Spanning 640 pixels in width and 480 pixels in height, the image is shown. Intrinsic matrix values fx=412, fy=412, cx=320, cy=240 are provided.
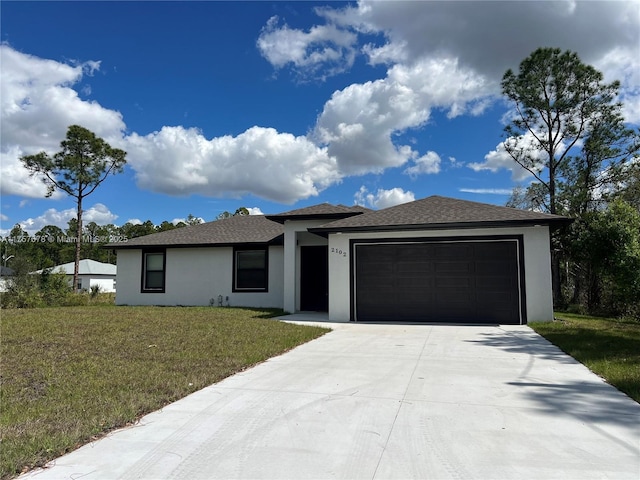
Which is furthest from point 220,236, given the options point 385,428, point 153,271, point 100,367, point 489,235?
point 385,428

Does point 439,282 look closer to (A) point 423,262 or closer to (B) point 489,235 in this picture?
(A) point 423,262

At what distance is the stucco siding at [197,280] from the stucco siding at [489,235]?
388cm

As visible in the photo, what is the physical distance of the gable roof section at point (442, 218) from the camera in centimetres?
1112

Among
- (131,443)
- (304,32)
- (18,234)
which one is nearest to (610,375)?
(131,443)

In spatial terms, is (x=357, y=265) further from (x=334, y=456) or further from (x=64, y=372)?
(x=334, y=456)

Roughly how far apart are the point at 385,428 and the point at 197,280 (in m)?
14.3

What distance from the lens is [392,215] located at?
12836 mm

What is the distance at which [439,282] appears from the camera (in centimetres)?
1172

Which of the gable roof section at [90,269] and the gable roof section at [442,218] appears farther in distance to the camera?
the gable roof section at [90,269]

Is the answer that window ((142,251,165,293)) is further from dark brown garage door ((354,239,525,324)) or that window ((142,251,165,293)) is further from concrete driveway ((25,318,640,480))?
concrete driveway ((25,318,640,480))

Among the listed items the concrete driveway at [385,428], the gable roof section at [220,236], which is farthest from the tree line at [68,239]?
the concrete driveway at [385,428]

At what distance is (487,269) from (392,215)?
3.19 metres

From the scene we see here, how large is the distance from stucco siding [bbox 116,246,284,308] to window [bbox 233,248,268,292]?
0.67 feet

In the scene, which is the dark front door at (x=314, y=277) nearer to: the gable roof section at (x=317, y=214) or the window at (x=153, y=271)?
the gable roof section at (x=317, y=214)
